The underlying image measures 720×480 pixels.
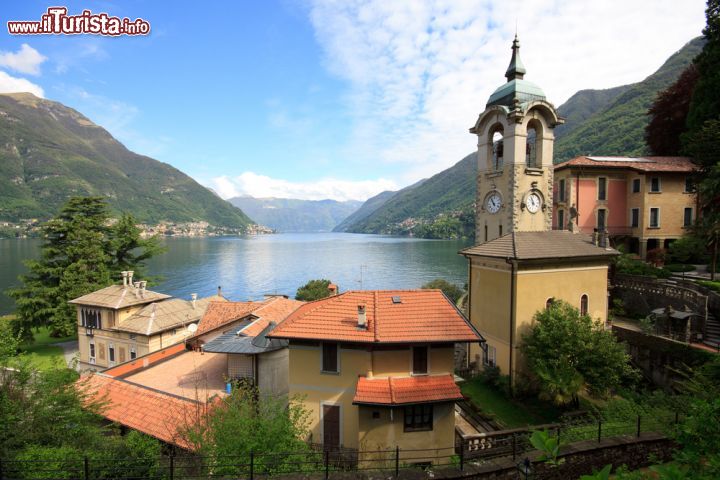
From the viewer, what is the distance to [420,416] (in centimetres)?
1294

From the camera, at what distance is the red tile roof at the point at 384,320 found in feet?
44.1

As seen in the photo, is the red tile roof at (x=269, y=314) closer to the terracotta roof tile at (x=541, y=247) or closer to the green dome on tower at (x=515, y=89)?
the terracotta roof tile at (x=541, y=247)

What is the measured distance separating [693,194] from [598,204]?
8.12 metres

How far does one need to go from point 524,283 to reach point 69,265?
4617 centimetres

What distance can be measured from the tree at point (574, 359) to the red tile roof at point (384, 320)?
4.49 m

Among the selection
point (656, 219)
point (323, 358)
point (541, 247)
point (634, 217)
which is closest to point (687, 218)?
point (656, 219)

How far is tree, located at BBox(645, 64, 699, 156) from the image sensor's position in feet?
115

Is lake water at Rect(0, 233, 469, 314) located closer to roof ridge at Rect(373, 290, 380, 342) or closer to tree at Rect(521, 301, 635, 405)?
tree at Rect(521, 301, 635, 405)

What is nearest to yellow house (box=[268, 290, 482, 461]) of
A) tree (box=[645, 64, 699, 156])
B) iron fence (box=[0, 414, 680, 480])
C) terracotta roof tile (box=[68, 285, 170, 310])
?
iron fence (box=[0, 414, 680, 480])

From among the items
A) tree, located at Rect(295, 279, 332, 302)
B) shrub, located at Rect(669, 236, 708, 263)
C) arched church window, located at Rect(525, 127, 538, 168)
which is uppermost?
arched church window, located at Rect(525, 127, 538, 168)

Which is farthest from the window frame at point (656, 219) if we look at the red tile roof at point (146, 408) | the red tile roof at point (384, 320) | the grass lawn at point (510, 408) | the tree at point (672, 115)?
the red tile roof at point (146, 408)

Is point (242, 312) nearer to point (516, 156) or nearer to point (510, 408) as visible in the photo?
point (510, 408)

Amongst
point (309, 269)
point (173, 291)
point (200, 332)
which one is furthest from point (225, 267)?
point (200, 332)

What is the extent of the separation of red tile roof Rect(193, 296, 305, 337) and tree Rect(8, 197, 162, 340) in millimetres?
22279
